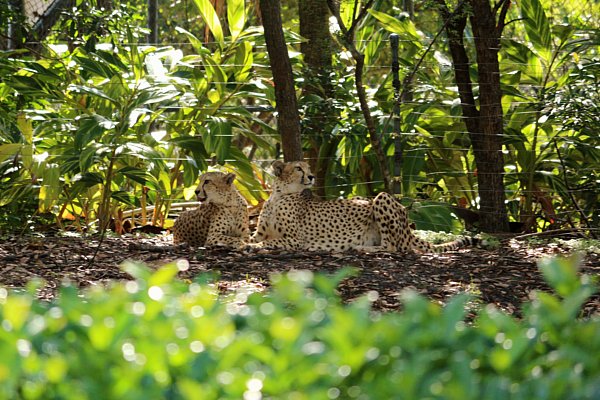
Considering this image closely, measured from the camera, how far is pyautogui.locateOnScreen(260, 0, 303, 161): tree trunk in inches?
337

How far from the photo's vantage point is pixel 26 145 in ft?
29.5

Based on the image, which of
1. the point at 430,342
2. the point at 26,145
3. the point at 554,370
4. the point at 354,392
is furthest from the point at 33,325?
the point at 26,145

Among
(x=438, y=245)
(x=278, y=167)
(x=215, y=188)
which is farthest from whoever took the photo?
(x=215, y=188)

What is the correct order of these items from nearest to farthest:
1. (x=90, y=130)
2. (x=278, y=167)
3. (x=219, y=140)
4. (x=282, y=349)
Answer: (x=282, y=349) → (x=90, y=130) → (x=278, y=167) → (x=219, y=140)

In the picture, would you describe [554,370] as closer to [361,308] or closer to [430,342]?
[430,342]

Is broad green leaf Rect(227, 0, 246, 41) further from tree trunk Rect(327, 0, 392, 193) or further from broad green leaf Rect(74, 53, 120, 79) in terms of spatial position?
broad green leaf Rect(74, 53, 120, 79)

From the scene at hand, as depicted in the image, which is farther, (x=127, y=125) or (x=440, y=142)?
(x=440, y=142)

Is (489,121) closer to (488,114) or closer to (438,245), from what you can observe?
(488,114)

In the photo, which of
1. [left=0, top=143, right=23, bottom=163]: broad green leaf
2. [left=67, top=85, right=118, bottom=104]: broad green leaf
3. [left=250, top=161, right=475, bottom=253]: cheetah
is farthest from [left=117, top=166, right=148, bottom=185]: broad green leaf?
[left=250, top=161, right=475, bottom=253]: cheetah

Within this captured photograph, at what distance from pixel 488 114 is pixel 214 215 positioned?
289 cm

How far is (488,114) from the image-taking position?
9.38 m

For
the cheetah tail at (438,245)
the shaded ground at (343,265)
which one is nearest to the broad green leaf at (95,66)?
the shaded ground at (343,265)

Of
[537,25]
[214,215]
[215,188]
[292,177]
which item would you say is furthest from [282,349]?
[537,25]

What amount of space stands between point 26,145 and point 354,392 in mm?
7389
